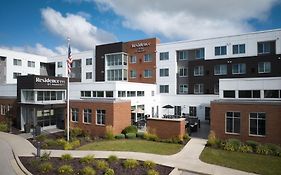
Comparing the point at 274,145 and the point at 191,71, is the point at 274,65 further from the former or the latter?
the point at 274,145

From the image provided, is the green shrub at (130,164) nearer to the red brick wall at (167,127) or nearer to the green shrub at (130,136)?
the red brick wall at (167,127)

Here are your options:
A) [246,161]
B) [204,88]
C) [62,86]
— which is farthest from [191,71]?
[246,161]

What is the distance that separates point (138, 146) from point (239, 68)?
23531 millimetres

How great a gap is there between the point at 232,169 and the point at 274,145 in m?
6.82

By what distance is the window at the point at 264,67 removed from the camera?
33.0 metres

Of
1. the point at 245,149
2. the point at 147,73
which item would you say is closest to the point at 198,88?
the point at 147,73

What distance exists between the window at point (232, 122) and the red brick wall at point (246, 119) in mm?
306

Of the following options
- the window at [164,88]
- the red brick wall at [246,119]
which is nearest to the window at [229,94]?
the red brick wall at [246,119]

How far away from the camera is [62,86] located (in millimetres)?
30219

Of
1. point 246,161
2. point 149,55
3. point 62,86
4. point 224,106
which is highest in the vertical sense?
point 149,55

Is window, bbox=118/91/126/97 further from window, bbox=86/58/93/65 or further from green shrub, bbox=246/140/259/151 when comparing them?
window, bbox=86/58/93/65

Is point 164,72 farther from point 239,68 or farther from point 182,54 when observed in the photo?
point 239,68

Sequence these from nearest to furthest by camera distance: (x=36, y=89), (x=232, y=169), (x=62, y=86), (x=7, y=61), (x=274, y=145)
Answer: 1. (x=232, y=169)
2. (x=274, y=145)
3. (x=36, y=89)
4. (x=62, y=86)
5. (x=7, y=61)

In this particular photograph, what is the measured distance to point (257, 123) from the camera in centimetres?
2028
